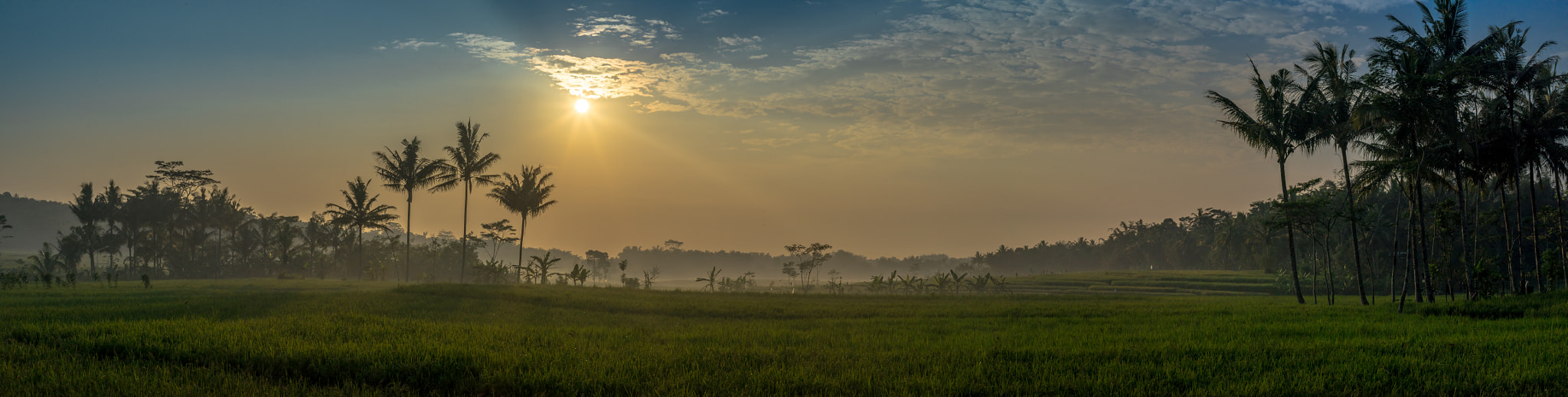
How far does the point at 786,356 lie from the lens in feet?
37.7

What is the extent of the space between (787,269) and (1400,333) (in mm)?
77967

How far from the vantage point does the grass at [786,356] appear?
909 cm

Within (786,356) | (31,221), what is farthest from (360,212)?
(31,221)

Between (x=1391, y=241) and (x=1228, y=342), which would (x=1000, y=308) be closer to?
(x=1228, y=342)

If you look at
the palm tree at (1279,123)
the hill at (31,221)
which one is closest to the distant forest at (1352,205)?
the palm tree at (1279,123)

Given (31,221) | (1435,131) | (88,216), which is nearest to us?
(1435,131)

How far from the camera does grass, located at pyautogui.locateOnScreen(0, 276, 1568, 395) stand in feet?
29.8

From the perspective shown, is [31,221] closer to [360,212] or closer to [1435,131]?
[360,212]

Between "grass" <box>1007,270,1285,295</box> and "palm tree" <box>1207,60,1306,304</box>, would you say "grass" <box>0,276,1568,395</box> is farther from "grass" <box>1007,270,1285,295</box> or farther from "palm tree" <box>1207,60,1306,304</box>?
"grass" <box>1007,270,1285,295</box>

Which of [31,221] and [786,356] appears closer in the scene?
[786,356]

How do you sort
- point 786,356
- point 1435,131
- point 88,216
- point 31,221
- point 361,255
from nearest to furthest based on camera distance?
point 786,356
point 1435,131
point 361,255
point 88,216
point 31,221

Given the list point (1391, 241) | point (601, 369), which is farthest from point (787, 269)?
point (601, 369)

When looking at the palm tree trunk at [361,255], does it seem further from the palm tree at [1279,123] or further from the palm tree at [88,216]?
the palm tree at [1279,123]

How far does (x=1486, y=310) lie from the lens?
1900 centimetres
